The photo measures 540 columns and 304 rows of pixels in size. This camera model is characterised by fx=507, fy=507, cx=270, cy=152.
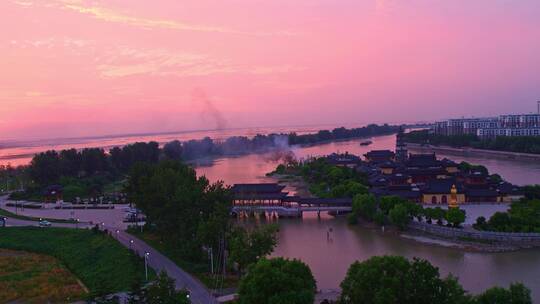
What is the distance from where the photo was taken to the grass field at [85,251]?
396 inches

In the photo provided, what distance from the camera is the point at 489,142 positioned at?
39.7 m

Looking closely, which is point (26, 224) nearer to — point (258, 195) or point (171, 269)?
point (258, 195)

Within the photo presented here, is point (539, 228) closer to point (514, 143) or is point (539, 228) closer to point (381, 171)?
point (381, 171)

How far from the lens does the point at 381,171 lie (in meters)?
24.3

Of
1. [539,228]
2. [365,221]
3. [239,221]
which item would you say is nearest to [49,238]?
[239,221]

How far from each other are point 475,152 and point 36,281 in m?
36.2

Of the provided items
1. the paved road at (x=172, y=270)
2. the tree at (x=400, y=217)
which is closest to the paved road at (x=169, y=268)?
the paved road at (x=172, y=270)

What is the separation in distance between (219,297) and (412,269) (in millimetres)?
3393

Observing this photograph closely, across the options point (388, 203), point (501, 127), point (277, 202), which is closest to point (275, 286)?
point (388, 203)

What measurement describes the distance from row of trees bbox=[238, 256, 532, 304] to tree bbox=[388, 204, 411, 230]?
7.11 m

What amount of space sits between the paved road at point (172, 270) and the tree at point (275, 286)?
1.47 metres

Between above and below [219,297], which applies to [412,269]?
above

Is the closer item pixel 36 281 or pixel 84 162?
pixel 36 281

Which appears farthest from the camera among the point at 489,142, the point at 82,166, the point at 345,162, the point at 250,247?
the point at 489,142
